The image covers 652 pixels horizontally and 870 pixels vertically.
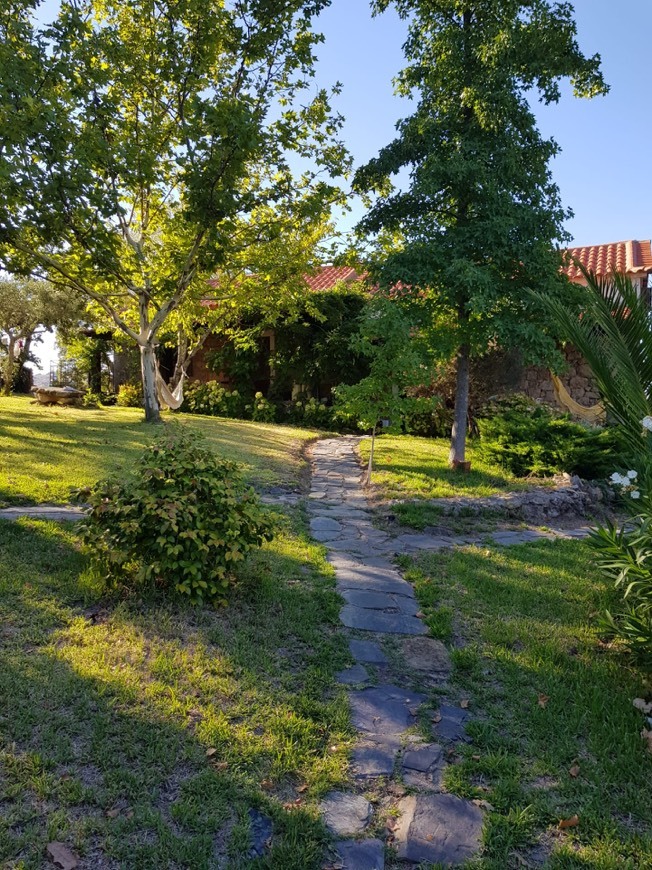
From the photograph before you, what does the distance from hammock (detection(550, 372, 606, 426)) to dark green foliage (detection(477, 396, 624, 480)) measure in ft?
12.5

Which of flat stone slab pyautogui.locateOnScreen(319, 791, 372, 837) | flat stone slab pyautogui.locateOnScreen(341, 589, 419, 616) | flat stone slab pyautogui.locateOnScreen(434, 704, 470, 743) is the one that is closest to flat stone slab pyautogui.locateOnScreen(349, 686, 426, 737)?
flat stone slab pyautogui.locateOnScreen(434, 704, 470, 743)

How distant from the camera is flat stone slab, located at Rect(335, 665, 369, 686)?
3125mm

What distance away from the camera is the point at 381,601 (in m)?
4.26

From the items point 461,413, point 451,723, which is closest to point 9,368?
point 461,413

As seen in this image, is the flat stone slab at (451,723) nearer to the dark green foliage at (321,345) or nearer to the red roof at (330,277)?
the dark green foliage at (321,345)

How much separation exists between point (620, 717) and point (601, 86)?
8.55 metres

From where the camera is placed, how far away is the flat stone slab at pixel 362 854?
1.96m

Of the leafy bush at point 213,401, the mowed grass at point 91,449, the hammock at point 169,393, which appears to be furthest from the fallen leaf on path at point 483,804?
the leafy bush at point 213,401

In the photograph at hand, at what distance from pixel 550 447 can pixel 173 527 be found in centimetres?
700

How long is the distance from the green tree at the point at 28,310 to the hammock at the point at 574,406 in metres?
16.4

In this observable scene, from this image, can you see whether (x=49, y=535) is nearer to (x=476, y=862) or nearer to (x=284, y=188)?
(x=476, y=862)

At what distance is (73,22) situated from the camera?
677 centimetres

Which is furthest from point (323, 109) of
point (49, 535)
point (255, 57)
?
point (49, 535)

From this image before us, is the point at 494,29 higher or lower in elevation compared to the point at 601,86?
higher
